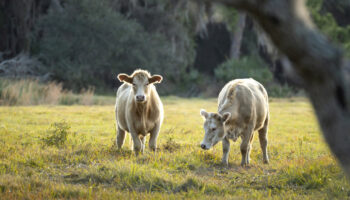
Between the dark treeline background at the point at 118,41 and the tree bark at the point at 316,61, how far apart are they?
22649mm

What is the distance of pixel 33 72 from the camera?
25.3 m

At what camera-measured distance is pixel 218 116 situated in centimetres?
727

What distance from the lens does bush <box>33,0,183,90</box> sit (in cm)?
2617

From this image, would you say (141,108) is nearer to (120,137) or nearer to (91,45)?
(120,137)

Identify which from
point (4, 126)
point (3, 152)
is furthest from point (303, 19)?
point (4, 126)

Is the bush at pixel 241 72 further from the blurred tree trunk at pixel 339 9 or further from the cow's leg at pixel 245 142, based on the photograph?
the cow's leg at pixel 245 142

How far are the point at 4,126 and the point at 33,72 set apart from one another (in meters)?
14.5

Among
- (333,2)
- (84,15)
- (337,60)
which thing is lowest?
(337,60)

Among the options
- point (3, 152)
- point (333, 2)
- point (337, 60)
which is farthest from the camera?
point (333, 2)

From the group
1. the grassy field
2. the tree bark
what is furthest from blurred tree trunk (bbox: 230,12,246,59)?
the tree bark

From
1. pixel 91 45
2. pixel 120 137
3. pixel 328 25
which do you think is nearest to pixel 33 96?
pixel 91 45

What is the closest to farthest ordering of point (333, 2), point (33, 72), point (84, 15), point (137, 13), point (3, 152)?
point (3, 152) → point (33, 72) → point (84, 15) → point (137, 13) → point (333, 2)

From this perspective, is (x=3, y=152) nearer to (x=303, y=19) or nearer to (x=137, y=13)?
(x=303, y=19)

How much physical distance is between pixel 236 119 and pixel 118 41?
21140 millimetres
